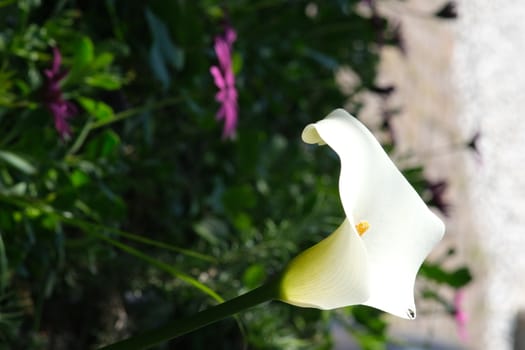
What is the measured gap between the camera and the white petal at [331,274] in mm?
383

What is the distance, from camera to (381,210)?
41cm

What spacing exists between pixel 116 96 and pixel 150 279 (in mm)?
197

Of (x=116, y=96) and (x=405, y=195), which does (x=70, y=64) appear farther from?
(x=405, y=195)

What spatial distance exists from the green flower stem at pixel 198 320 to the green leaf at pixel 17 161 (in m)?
0.32

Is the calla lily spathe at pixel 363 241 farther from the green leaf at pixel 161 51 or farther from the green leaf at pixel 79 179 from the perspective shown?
the green leaf at pixel 161 51

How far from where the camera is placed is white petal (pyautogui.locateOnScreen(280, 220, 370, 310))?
38 centimetres

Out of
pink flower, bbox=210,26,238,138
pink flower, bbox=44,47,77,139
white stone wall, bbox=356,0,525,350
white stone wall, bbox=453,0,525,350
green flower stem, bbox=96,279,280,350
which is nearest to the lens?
green flower stem, bbox=96,279,280,350

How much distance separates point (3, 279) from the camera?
2.05ft

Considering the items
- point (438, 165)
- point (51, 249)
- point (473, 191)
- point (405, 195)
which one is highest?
point (405, 195)

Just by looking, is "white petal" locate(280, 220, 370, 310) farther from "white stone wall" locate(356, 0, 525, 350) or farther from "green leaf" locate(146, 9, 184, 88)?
"white stone wall" locate(356, 0, 525, 350)

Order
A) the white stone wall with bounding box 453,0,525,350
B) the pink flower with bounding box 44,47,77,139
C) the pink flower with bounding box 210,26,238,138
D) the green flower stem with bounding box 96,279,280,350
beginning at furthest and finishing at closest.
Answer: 1. the white stone wall with bounding box 453,0,525,350
2. the pink flower with bounding box 210,26,238,138
3. the pink flower with bounding box 44,47,77,139
4. the green flower stem with bounding box 96,279,280,350

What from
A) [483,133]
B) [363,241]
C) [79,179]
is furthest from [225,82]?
[483,133]

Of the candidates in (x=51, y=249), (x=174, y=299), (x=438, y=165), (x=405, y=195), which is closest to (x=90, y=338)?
(x=174, y=299)

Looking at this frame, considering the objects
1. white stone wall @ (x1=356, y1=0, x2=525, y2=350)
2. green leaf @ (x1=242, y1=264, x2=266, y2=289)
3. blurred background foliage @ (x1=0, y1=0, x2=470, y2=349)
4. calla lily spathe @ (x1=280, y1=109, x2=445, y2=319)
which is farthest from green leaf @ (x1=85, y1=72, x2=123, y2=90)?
white stone wall @ (x1=356, y1=0, x2=525, y2=350)
